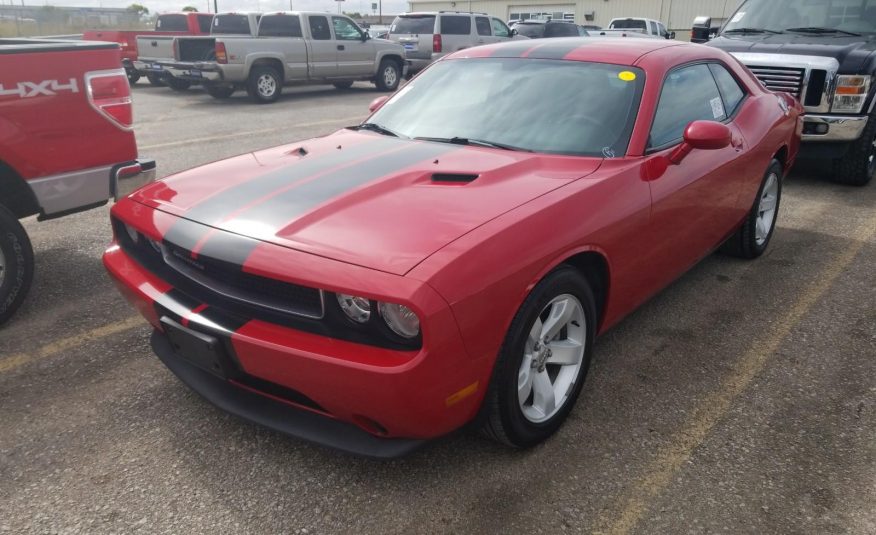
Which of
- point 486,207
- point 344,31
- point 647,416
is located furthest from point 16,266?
point 344,31

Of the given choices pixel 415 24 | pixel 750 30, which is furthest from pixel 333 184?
pixel 415 24

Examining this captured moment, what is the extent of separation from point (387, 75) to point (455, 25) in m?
2.54

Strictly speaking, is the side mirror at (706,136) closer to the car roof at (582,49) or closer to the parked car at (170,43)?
the car roof at (582,49)

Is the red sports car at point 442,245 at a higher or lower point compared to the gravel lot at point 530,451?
higher

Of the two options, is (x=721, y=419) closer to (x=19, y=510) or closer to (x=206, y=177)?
(x=206, y=177)

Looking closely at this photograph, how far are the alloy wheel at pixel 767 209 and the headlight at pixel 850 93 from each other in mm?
2265

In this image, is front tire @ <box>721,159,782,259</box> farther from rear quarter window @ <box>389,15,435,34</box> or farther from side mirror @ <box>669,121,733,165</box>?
rear quarter window @ <box>389,15,435,34</box>

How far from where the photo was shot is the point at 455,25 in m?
17.2

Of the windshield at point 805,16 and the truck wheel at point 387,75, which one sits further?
the truck wheel at point 387,75

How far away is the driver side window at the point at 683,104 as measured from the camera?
3389 millimetres

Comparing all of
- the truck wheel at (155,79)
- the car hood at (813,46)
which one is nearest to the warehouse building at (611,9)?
the truck wheel at (155,79)

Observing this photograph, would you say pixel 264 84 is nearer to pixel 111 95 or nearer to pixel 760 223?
pixel 111 95

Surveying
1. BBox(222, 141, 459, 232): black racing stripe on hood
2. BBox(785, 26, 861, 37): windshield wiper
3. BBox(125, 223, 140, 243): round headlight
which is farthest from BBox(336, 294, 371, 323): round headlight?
BBox(785, 26, 861, 37): windshield wiper

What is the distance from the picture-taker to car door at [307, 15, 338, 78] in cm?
1435
